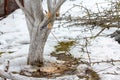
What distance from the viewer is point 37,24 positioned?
4.01 m

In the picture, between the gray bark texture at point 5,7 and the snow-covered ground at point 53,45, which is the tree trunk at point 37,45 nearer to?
the snow-covered ground at point 53,45

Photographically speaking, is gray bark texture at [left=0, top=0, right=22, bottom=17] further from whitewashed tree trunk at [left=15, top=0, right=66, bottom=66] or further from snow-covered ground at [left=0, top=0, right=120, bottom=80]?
whitewashed tree trunk at [left=15, top=0, right=66, bottom=66]

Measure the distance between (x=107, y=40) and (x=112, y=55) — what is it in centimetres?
76

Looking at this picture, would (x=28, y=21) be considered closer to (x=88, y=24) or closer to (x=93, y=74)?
(x=93, y=74)

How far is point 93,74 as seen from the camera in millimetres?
3820

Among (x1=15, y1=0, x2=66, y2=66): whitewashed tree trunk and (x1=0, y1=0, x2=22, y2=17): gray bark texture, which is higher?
(x1=0, y1=0, x2=22, y2=17): gray bark texture

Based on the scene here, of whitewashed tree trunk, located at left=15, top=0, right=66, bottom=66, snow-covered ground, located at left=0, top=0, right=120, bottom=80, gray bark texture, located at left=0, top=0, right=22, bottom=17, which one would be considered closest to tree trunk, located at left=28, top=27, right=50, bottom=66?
whitewashed tree trunk, located at left=15, top=0, right=66, bottom=66

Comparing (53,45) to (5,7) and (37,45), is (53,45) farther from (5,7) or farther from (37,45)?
(5,7)

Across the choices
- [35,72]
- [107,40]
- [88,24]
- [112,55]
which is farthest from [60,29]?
[35,72]

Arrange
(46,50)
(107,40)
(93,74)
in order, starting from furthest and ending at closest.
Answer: (107,40), (46,50), (93,74)

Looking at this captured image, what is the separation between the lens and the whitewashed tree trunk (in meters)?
3.96

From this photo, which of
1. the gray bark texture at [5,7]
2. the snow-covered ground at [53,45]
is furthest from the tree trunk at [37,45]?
the gray bark texture at [5,7]

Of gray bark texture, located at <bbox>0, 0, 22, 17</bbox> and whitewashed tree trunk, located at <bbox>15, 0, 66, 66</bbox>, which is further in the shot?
gray bark texture, located at <bbox>0, 0, 22, 17</bbox>

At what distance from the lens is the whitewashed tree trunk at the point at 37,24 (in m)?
3.96
